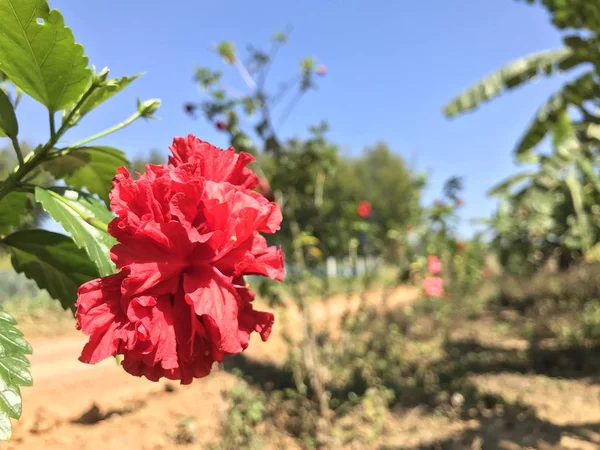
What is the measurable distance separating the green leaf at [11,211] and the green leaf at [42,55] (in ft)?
0.75

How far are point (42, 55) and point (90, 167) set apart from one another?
287 mm

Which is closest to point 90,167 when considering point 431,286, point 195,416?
point 195,416

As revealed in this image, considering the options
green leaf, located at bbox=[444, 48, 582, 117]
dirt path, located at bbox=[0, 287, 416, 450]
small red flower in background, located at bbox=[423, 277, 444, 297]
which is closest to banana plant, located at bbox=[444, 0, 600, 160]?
green leaf, located at bbox=[444, 48, 582, 117]

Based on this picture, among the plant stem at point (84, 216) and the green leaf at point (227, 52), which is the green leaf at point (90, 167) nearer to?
the plant stem at point (84, 216)

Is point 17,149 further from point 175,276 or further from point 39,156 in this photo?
point 175,276

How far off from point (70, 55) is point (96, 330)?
47 centimetres

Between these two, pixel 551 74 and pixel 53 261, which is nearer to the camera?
pixel 53 261

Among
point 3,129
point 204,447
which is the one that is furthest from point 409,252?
point 3,129

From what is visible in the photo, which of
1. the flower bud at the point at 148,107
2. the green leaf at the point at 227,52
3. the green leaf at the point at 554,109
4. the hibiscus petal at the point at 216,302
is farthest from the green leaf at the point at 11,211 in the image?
the green leaf at the point at 554,109

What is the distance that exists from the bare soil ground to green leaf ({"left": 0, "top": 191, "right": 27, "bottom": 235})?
1382 mm

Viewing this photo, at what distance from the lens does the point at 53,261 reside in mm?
986

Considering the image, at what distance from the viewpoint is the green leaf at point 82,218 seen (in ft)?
2.67

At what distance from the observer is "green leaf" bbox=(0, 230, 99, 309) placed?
3.17ft

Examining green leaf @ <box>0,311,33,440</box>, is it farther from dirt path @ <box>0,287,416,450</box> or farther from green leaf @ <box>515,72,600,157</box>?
green leaf @ <box>515,72,600,157</box>
